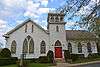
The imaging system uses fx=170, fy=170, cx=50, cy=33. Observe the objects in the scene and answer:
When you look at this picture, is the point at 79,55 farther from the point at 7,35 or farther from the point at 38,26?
the point at 7,35

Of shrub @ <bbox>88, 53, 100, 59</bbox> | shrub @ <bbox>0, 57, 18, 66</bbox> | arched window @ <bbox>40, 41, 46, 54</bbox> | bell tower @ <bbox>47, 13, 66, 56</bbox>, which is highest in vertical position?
bell tower @ <bbox>47, 13, 66, 56</bbox>

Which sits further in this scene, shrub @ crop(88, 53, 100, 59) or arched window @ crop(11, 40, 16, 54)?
shrub @ crop(88, 53, 100, 59)

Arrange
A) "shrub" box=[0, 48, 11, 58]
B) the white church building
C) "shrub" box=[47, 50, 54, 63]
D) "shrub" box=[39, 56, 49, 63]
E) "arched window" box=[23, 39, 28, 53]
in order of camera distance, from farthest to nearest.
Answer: "arched window" box=[23, 39, 28, 53], the white church building, "shrub" box=[0, 48, 11, 58], "shrub" box=[47, 50, 54, 63], "shrub" box=[39, 56, 49, 63]

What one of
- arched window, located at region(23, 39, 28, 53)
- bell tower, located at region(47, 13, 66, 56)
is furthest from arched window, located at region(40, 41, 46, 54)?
arched window, located at region(23, 39, 28, 53)

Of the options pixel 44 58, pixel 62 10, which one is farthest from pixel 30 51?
pixel 62 10

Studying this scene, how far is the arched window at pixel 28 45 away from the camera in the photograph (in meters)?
32.6

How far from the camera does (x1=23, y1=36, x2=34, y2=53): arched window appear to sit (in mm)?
32553

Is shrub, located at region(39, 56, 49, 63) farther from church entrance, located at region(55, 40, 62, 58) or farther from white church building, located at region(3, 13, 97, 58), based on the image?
church entrance, located at region(55, 40, 62, 58)

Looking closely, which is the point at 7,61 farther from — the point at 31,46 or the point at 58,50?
the point at 58,50

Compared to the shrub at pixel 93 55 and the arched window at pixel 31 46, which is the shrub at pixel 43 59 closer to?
the arched window at pixel 31 46

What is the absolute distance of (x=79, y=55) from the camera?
3438cm

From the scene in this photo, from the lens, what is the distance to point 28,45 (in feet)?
107

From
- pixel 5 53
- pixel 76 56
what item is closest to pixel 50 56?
pixel 76 56

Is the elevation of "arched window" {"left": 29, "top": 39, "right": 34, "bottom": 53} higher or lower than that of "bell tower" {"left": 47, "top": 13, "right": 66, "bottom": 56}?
lower
